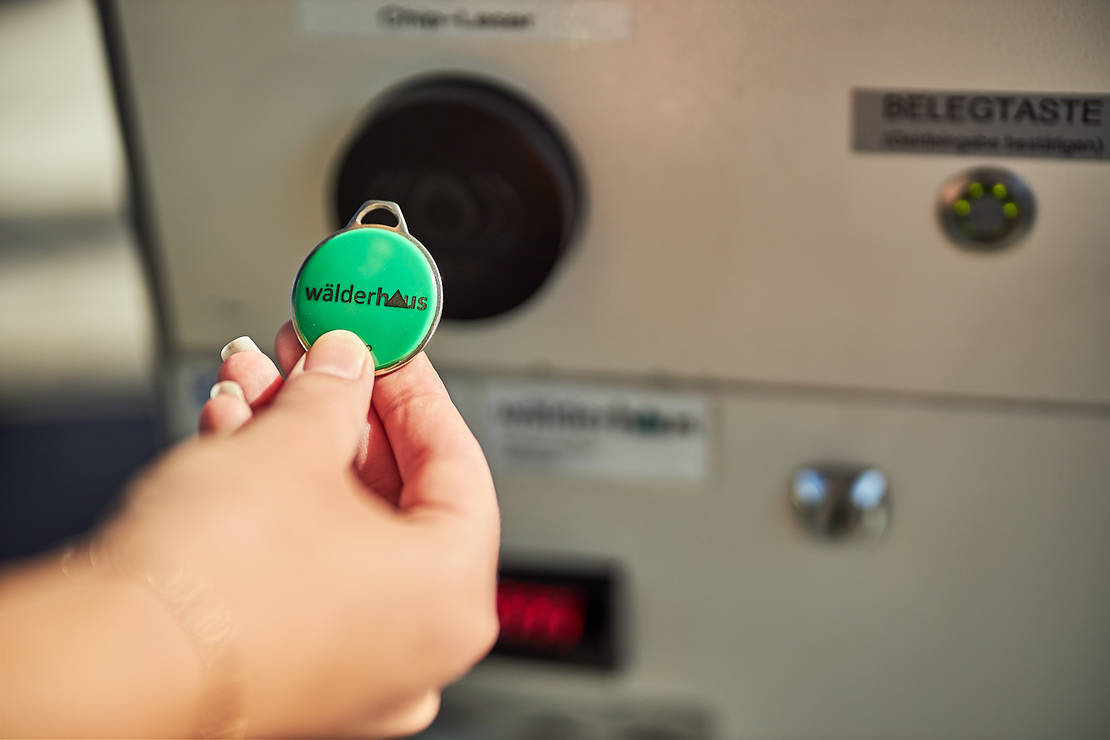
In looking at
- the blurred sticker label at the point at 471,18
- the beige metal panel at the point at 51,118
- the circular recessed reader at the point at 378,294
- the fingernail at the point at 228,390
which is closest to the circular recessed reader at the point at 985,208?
the blurred sticker label at the point at 471,18

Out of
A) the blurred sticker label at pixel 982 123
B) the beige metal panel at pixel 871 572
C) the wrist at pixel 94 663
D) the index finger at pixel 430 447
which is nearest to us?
the wrist at pixel 94 663

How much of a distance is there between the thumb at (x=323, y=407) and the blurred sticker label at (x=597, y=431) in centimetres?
29

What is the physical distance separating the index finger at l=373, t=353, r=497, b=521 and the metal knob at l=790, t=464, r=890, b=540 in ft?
1.04

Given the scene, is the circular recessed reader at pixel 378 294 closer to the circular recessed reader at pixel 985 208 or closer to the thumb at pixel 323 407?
the thumb at pixel 323 407

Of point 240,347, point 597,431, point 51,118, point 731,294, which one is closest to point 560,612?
point 597,431

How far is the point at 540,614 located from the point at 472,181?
1.23 ft

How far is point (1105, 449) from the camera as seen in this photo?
2.22 ft

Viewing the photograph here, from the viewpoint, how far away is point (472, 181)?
668 mm

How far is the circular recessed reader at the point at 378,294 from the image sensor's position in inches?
20.5

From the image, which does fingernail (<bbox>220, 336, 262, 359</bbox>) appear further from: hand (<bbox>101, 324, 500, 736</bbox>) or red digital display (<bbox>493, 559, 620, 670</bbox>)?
red digital display (<bbox>493, 559, 620, 670</bbox>)

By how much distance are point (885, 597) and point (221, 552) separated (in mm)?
545

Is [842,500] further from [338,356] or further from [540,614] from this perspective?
[338,356]

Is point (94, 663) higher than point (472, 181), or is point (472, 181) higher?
point (472, 181)

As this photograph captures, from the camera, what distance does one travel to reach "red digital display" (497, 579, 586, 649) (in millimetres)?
824
